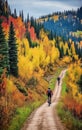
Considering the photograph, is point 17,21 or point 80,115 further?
point 17,21

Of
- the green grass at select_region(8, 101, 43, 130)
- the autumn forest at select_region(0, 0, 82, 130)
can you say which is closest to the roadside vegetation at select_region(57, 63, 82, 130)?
the autumn forest at select_region(0, 0, 82, 130)

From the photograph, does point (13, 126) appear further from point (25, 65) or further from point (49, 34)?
point (49, 34)

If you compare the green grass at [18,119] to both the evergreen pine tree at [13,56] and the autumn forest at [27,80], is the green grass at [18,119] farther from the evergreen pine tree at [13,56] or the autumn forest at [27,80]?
the evergreen pine tree at [13,56]

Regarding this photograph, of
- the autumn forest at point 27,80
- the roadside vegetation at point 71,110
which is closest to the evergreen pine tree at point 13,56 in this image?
the autumn forest at point 27,80

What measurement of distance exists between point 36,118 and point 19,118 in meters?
1.85

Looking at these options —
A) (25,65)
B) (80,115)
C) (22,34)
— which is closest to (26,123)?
(80,115)

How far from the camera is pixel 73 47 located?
612 ft

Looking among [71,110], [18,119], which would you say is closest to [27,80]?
[71,110]

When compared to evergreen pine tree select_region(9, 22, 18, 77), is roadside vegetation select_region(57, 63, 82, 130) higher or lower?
lower

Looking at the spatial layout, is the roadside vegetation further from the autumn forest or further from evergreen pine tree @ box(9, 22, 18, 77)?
evergreen pine tree @ box(9, 22, 18, 77)

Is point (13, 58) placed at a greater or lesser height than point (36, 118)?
greater

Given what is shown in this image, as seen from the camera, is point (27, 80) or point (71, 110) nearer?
point (71, 110)

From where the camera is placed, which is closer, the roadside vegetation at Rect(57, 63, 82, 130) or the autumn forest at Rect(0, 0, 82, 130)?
the roadside vegetation at Rect(57, 63, 82, 130)

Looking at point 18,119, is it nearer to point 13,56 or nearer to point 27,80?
point 13,56
